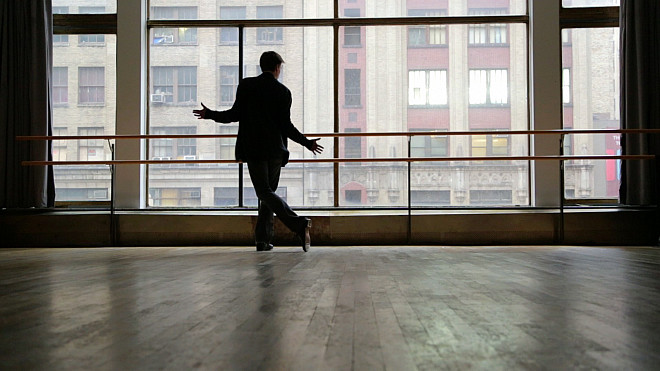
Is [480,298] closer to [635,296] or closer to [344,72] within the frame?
[635,296]

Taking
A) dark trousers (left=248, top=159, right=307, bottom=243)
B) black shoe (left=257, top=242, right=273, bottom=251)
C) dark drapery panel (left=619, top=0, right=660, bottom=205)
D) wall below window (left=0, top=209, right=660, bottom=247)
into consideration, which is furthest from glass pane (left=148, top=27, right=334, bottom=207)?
dark drapery panel (left=619, top=0, right=660, bottom=205)

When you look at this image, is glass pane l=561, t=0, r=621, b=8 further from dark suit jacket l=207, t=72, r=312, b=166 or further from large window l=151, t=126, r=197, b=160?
large window l=151, t=126, r=197, b=160

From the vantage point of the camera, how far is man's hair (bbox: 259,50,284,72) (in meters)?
3.65

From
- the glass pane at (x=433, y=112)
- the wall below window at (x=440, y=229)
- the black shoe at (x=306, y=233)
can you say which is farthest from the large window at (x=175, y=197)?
the black shoe at (x=306, y=233)

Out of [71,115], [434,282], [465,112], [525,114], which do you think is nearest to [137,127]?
[71,115]

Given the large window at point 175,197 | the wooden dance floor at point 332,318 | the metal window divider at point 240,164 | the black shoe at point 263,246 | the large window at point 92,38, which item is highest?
the large window at point 92,38

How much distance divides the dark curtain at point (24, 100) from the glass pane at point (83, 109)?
396mm

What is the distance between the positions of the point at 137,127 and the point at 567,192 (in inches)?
147

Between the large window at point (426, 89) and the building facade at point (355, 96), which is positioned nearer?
the building facade at point (355, 96)

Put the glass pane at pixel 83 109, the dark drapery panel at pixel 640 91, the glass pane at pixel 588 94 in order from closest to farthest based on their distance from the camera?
the dark drapery panel at pixel 640 91 → the glass pane at pixel 588 94 → the glass pane at pixel 83 109

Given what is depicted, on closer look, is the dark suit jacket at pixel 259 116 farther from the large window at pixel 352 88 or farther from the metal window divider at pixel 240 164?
the large window at pixel 352 88

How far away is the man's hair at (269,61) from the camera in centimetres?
365

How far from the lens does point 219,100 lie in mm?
5812

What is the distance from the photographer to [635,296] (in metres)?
1.75
